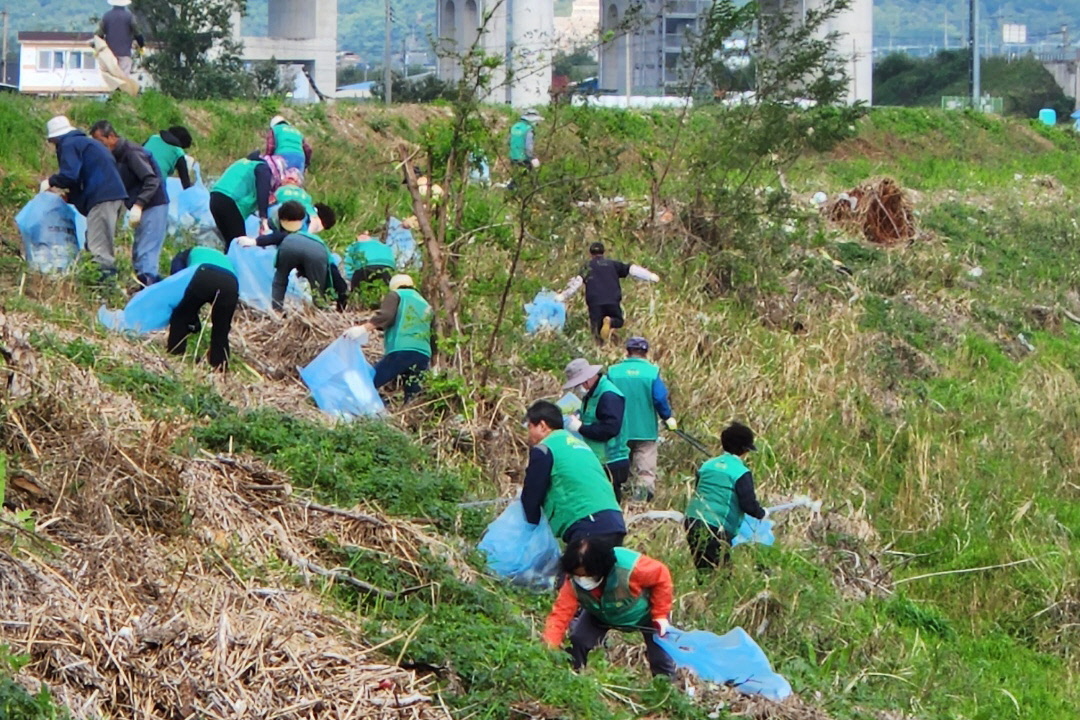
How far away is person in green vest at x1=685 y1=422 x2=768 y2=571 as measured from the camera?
10.2m

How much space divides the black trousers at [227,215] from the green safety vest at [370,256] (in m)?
1.08

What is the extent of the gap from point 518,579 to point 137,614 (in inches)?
104

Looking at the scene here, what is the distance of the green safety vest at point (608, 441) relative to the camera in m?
11.0

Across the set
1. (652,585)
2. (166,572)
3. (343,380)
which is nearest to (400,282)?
(343,380)

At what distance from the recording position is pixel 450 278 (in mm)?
12641

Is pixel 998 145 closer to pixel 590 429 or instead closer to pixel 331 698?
pixel 590 429

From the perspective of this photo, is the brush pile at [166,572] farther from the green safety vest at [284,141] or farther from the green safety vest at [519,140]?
the green safety vest at [519,140]

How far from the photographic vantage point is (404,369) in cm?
1192

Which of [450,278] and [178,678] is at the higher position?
[450,278]

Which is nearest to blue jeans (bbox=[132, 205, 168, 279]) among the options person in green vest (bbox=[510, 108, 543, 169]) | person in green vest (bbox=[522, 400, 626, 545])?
person in green vest (bbox=[522, 400, 626, 545])

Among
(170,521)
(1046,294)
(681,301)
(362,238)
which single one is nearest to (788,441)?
(681,301)

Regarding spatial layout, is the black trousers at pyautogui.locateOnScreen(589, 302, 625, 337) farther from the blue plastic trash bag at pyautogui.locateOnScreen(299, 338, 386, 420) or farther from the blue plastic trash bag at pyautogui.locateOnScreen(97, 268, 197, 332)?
the blue plastic trash bag at pyautogui.locateOnScreen(97, 268, 197, 332)

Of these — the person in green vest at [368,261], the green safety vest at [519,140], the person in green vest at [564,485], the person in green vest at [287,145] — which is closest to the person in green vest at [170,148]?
the person in green vest at [287,145]

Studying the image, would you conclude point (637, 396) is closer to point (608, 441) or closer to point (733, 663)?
point (608, 441)
